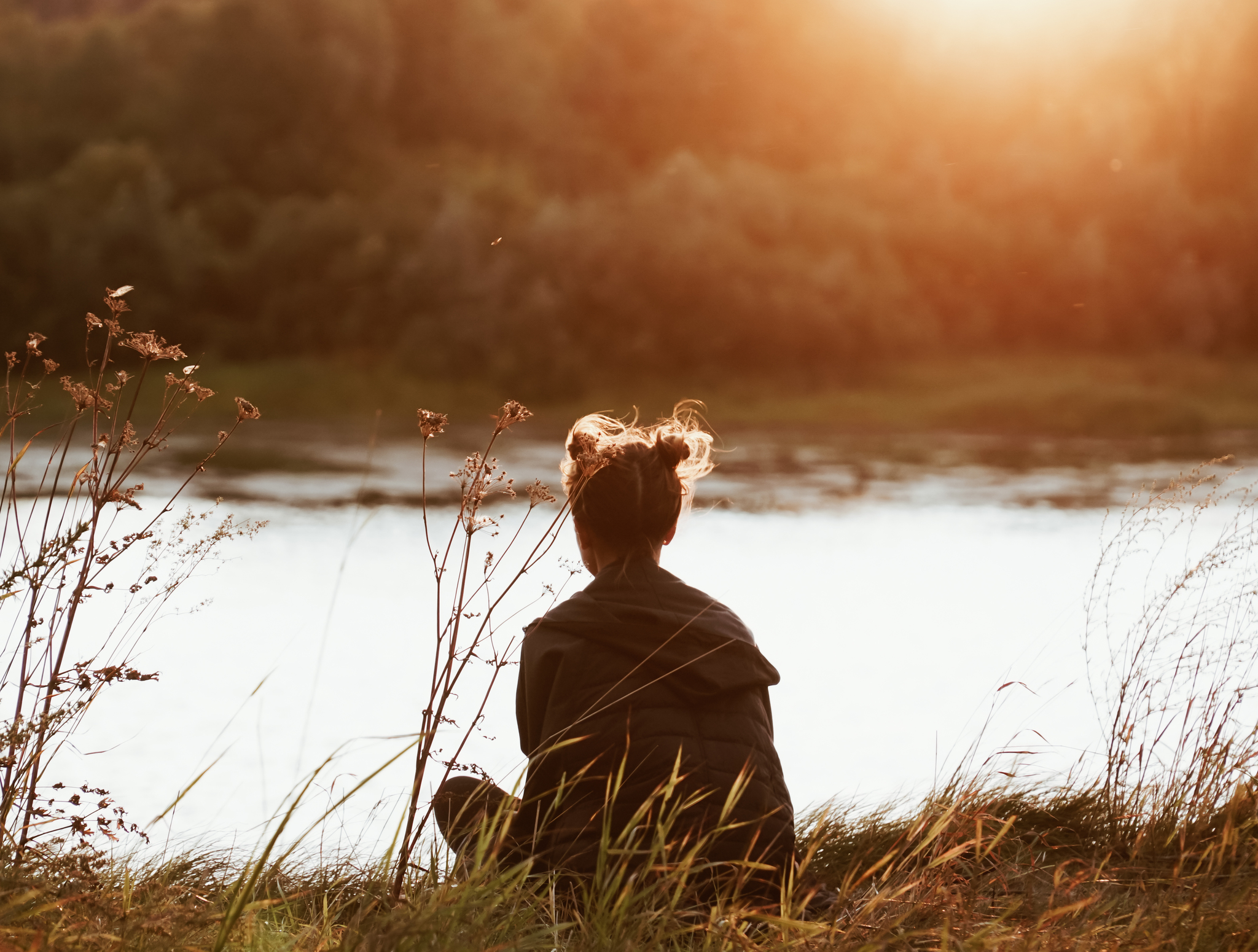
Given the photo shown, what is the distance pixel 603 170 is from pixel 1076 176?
1508cm

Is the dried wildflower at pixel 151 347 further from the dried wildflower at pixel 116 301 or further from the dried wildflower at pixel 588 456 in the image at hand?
the dried wildflower at pixel 588 456

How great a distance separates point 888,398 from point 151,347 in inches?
1371

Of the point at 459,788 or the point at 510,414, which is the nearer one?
the point at 510,414

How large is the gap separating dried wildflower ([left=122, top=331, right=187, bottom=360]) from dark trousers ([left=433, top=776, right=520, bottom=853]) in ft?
3.10

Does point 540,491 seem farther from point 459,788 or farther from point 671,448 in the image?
point 459,788

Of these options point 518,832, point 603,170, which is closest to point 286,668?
point 518,832

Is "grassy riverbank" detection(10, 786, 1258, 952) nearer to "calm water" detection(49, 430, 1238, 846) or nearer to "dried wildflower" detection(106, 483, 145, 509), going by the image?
"calm water" detection(49, 430, 1238, 846)

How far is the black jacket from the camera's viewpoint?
2.10 m

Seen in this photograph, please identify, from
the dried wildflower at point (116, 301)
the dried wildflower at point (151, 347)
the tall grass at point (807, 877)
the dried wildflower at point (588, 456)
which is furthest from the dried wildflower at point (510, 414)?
the dried wildflower at point (116, 301)

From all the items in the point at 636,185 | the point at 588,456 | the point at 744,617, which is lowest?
the point at 744,617

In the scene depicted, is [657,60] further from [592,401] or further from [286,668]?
[286,668]

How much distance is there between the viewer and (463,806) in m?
2.23

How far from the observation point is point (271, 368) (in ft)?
113

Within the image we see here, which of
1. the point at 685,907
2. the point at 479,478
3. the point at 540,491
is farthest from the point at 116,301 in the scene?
the point at 685,907
